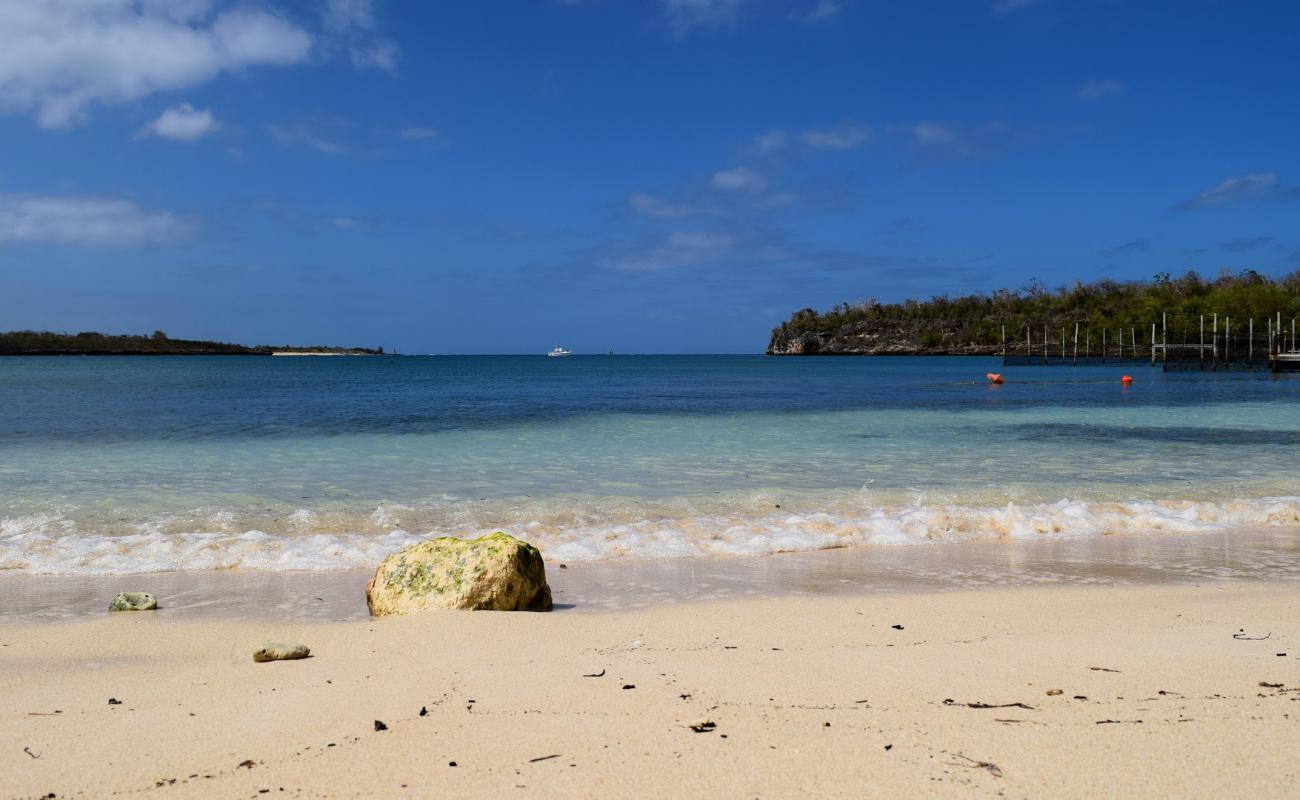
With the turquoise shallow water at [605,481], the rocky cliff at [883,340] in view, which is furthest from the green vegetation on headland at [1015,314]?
the turquoise shallow water at [605,481]

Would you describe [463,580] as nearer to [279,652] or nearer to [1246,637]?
[279,652]

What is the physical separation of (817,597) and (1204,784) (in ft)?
9.95

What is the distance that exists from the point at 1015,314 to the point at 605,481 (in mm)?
153039

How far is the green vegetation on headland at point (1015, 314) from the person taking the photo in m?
105

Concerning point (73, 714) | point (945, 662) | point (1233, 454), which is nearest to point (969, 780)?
point (945, 662)

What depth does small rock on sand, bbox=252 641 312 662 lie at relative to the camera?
417 centimetres

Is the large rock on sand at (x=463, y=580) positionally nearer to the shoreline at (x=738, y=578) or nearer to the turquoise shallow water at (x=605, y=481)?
the shoreline at (x=738, y=578)

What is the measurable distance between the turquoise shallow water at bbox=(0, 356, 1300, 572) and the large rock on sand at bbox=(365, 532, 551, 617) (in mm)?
1911

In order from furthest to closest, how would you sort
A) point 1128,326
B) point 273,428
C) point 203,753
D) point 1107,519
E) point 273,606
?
point 1128,326 < point 273,428 < point 1107,519 < point 273,606 < point 203,753

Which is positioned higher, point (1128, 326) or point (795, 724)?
point (1128, 326)

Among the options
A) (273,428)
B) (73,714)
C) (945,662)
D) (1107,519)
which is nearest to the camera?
(73,714)

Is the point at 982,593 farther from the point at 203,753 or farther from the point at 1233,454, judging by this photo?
the point at 1233,454

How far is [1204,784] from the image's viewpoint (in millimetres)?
2648

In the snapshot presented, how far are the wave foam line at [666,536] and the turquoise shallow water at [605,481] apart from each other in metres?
0.03
